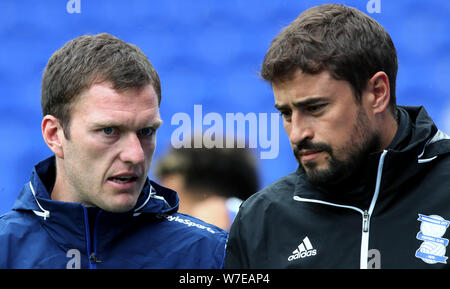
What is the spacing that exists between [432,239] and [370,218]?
199 millimetres

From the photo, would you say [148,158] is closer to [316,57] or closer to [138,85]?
[138,85]

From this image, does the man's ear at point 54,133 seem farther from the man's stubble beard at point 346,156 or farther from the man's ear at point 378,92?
the man's ear at point 378,92

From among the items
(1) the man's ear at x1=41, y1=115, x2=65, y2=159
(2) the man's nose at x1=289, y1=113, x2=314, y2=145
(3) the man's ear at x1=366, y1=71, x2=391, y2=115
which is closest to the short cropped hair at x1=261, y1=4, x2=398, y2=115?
(3) the man's ear at x1=366, y1=71, x2=391, y2=115

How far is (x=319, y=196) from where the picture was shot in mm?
2303

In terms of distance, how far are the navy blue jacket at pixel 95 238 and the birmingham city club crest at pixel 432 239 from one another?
705 millimetres

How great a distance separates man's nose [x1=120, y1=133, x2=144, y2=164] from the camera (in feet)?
7.59

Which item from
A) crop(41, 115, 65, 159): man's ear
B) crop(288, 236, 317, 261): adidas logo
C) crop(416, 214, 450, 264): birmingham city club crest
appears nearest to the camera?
crop(416, 214, 450, 264): birmingham city club crest

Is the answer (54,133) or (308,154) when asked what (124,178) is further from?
(308,154)

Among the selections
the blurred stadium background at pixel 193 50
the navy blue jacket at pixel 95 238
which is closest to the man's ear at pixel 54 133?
the navy blue jacket at pixel 95 238

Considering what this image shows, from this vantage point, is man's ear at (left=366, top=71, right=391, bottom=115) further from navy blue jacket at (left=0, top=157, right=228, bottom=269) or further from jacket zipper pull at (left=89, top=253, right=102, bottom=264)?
jacket zipper pull at (left=89, top=253, right=102, bottom=264)

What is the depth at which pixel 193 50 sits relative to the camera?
158 inches

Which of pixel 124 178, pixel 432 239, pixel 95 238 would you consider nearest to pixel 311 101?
pixel 432 239
